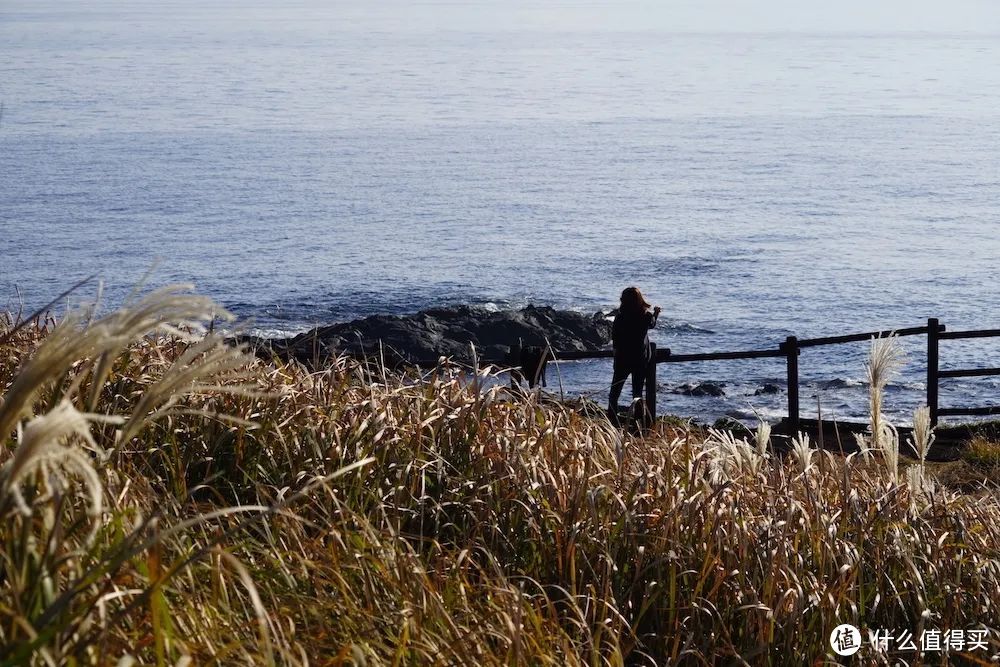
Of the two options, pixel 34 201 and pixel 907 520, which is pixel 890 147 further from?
pixel 907 520

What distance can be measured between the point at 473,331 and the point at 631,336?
1853 cm

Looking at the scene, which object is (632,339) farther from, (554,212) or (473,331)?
(554,212)

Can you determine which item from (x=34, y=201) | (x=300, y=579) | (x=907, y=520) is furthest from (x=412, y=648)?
(x=34, y=201)

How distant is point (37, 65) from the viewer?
164750 mm

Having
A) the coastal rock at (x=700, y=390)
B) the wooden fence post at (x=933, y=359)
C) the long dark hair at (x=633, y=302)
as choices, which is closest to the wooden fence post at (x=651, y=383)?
the long dark hair at (x=633, y=302)

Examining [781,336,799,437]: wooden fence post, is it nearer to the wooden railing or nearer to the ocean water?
the wooden railing

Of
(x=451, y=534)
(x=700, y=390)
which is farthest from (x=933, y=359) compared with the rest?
(x=700, y=390)

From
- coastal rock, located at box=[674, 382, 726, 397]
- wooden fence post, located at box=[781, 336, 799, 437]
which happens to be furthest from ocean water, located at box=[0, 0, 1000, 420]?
wooden fence post, located at box=[781, 336, 799, 437]

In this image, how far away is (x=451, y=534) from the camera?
5.62 meters

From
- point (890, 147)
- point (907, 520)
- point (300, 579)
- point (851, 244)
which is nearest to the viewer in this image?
point (300, 579)

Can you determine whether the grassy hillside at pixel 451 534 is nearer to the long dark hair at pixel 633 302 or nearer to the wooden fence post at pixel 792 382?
the long dark hair at pixel 633 302

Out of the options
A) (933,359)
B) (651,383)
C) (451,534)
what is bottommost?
(933,359)

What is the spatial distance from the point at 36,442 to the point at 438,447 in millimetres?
4089

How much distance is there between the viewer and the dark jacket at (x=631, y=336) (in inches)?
491
